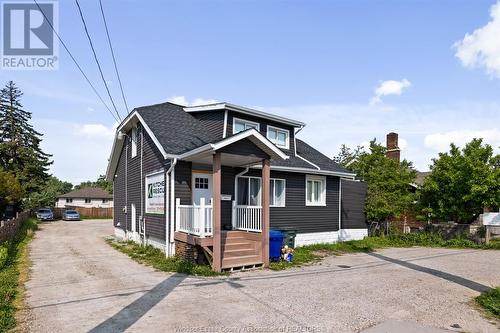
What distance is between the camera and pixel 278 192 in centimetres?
1619

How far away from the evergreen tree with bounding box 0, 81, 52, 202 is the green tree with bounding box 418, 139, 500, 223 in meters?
40.3

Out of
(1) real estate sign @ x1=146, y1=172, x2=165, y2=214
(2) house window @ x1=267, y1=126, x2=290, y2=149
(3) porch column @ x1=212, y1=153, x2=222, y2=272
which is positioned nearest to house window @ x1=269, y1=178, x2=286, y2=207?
(2) house window @ x1=267, y1=126, x2=290, y2=149

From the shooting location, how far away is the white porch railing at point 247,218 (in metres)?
12.6

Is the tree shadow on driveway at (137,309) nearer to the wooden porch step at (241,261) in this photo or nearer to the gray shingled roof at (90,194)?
the wooden porch step at (241,261)

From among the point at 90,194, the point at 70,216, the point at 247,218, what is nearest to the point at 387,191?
the point at 247,218

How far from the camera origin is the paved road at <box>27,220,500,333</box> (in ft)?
19.9

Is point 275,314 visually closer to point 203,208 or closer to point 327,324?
point 327,324

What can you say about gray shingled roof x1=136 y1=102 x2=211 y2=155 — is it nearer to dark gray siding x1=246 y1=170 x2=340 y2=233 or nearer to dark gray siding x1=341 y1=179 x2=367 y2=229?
dark gray siding x1=246 y1=170 x2=340 y2=233

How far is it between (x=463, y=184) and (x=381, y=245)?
5.21m

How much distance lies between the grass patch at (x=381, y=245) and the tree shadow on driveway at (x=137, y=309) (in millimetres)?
5563

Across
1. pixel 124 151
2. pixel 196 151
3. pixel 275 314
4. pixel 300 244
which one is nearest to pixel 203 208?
pixel 196 151

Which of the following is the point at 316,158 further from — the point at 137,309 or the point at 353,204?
the point at 137,309

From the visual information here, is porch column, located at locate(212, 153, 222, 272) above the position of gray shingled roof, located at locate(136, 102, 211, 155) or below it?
A: below

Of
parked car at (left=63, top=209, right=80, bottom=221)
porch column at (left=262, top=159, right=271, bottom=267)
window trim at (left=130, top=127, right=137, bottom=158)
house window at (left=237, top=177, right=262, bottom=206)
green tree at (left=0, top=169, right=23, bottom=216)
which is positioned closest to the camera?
porch column at (left=262, top=159, right=271, bottom=267)
